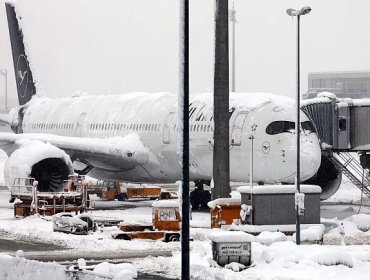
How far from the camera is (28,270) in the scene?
16.2 metres

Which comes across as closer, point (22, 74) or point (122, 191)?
point (122, 191)

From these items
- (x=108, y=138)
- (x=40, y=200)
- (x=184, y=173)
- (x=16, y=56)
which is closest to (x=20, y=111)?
(x=16, y=56)

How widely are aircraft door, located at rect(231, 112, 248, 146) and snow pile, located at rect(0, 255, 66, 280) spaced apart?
1718 cm

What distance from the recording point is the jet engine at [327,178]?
3550 centimetres

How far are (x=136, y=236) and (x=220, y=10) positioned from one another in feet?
27.4

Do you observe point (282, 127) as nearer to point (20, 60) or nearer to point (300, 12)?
point (300, 12)

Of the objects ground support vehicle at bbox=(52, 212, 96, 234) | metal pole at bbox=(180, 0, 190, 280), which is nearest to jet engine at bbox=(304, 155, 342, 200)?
ground support vehicle at bbox=(52, 212, 96, 234)

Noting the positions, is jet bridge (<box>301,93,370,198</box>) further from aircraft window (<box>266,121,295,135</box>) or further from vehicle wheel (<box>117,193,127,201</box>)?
vehicle wheel (<box>117,193,127,201</box>)

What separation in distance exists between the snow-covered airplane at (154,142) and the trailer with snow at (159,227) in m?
5.08

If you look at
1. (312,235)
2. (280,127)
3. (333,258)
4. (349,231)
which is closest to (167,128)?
(280,127)

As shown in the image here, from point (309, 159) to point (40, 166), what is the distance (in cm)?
1086

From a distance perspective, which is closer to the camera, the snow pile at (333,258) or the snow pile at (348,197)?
the snow pile at (333,258)

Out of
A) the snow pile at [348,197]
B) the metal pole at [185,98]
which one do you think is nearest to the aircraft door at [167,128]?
the snow pile at [348,197]

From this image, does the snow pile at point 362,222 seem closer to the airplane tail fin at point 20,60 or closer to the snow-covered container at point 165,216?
the snow-covered container at point 165,216
